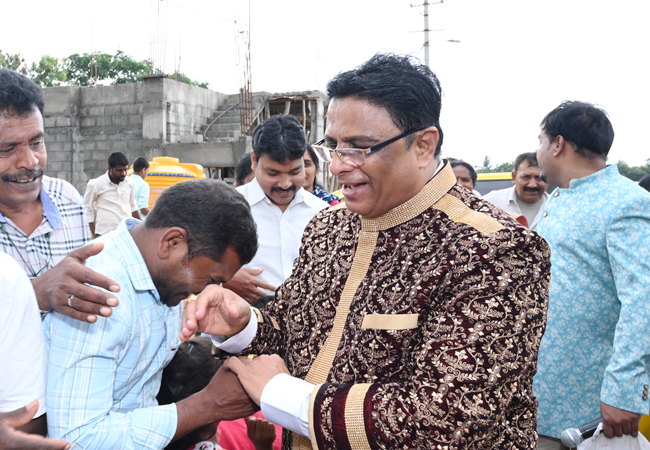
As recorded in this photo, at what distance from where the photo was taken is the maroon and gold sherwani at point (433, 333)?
5.28ft

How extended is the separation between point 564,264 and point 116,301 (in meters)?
2.39

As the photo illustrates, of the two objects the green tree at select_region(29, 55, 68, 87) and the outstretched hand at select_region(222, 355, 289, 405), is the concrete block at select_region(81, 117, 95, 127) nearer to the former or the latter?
the outstretched hand at select_region(222, 355, 289, 405)

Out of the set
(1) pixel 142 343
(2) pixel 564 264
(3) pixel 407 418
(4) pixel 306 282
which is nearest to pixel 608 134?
(2) pixel 564 264

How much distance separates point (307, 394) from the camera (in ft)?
5.91

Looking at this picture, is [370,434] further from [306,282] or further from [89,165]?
[89,165]

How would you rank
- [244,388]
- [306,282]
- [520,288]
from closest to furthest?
[520,288] → [244,388] → [306,282]

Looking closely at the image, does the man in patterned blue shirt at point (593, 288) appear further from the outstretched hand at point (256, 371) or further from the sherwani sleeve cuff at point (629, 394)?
the outstretched hand at point (256, 371)

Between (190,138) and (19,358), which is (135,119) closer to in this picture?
(190,138)

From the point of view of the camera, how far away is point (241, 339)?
7.26ft

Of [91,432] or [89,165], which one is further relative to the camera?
[89,165]

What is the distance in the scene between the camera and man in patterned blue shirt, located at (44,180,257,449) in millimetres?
1776

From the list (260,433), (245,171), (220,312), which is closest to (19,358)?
(220,312)

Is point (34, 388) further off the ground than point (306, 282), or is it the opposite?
point (306, 282)

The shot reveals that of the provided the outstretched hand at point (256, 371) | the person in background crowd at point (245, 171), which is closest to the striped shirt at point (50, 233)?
the outstretched hand at point (256, 371)
